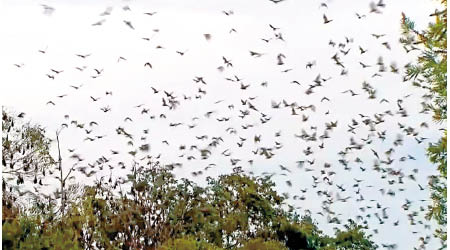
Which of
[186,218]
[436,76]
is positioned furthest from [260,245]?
[436,76]

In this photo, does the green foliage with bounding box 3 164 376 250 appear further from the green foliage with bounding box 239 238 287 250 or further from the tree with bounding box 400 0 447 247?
the tree with bounding box 400 0 447 247

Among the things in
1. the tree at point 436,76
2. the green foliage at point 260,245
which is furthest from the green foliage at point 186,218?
the tree at point 436,76

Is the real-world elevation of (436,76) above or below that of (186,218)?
above

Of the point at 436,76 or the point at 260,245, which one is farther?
the point at 260,245

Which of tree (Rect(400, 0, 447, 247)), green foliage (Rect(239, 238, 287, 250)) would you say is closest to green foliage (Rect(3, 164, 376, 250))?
green foliage (Rect(239, 238, 287, 250))

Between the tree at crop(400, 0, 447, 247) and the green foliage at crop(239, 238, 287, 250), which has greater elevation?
the tree at crop(400, 0, 447, 247)

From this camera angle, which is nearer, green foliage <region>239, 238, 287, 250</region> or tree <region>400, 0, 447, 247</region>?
tree <region>400, 0, 447, 247</region>

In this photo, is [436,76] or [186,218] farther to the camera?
[186,218]

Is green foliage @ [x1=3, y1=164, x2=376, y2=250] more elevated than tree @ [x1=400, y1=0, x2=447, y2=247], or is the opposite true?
tree @ [x1=400, y1=0, x2=447, y2=247]

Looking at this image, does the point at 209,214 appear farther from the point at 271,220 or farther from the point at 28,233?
the point at 28,233

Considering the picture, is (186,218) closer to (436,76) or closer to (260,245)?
(260,245)

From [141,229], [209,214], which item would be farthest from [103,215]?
[209,214]

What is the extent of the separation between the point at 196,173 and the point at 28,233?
389 inches

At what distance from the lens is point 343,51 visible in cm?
2089
